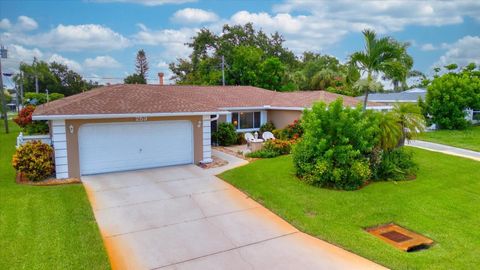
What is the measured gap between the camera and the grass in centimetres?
1923

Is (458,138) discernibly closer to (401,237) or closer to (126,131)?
(401,237)

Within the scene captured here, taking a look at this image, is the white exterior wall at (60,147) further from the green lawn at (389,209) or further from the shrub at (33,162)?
the green lawn at (389,209)

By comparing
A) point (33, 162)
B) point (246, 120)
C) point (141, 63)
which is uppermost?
point (141, 63)

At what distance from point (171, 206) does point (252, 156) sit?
7.19 metres

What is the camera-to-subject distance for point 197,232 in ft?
24.8

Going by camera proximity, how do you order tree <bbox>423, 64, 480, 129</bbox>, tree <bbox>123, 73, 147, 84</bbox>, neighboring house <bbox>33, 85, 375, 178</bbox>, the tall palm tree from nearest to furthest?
neighboring house <bbox>33, 85, 375, 178</bbox> < the tall palm tree < tree <bbox>423, 64, 480, 129</bbox> < tree <bbox>123, 73, 147, 84</bbox>

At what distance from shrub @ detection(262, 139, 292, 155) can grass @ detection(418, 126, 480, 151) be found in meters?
7.56

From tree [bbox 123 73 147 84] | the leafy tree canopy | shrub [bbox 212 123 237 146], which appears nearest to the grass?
shrub [bbox 212 123 237 146]

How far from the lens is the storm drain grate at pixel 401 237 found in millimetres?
6995

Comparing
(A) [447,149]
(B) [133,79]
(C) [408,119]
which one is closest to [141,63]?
(B) [133,79]

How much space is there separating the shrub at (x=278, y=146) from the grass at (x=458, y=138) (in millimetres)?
7561

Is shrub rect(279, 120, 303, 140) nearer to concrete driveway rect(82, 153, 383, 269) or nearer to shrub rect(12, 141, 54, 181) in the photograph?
concrete driveway rect(82, 153, 383, 269)

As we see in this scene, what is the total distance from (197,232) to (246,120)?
13780mm

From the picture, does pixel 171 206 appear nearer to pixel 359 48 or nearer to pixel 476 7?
pixel 359 48
